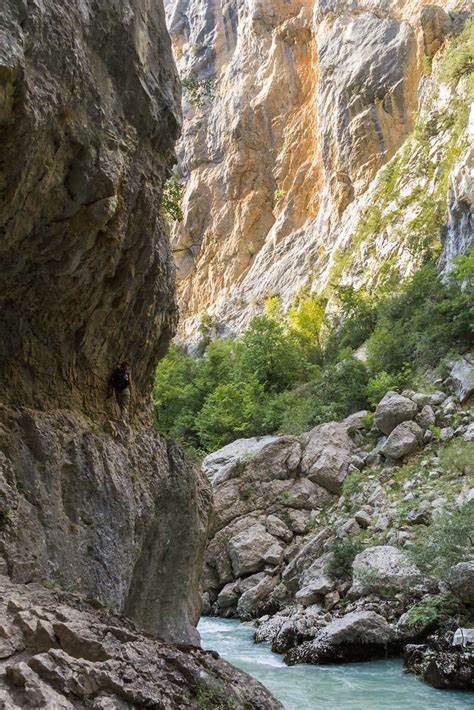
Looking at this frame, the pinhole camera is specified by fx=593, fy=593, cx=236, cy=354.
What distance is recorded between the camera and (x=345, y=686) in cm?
987

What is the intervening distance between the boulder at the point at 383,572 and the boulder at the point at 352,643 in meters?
0.98

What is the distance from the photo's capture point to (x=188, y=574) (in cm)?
880

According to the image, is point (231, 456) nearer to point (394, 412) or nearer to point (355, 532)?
point (394, 412)

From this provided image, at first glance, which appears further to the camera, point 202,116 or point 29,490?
point 202,116

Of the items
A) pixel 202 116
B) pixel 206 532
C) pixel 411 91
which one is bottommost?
pixel 206 532

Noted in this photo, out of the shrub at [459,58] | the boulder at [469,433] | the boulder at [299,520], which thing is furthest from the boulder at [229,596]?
the shrub at [459,58]

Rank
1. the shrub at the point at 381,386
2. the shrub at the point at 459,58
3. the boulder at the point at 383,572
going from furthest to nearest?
the shrub at the point at 459,58
the shrub at the point at 381,386
the boulder at the point at 383,572

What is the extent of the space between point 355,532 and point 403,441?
4.06 m

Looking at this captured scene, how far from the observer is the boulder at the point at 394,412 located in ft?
63.7

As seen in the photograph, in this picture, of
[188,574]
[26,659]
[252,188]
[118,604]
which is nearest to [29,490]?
[118,604]

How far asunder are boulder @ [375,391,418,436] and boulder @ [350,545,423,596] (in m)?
6.82

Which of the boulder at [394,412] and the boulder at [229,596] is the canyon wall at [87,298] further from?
the boulder at [394,412]

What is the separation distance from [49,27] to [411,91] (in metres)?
38.0

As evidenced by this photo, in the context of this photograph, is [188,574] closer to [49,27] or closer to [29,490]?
[29,490]
